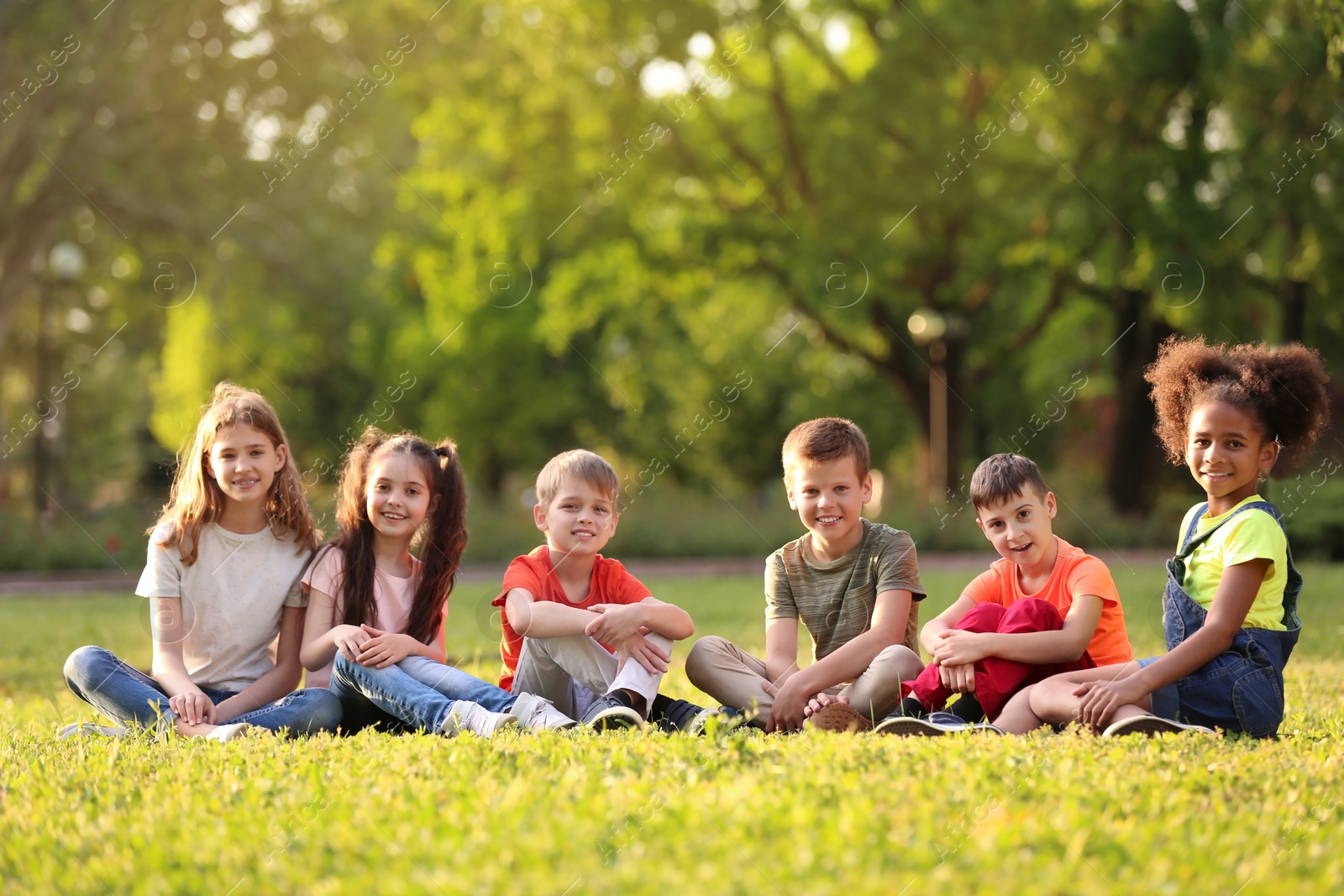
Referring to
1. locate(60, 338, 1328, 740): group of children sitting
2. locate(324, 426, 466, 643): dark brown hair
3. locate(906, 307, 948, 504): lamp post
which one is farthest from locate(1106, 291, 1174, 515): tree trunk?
locate(324, 426, 466, 643): dark brown hair

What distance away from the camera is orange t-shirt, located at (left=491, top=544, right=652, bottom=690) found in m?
5.14

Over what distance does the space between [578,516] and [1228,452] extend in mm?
2634

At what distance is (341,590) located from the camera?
5254 mm

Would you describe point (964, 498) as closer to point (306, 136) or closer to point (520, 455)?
point (306, 136)

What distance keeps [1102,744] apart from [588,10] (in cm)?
2080

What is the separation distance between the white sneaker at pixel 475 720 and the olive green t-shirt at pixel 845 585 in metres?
1.29

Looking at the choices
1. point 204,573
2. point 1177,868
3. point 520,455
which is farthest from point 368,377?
point 1177,868

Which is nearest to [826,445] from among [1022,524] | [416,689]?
[1022,524]

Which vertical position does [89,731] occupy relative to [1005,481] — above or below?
below

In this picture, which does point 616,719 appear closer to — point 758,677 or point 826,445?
point 758,677

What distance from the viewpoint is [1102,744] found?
413cm

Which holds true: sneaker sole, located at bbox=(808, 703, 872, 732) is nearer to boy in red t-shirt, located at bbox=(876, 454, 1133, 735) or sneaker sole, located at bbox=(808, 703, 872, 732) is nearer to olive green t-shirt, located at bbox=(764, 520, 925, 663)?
boy in red t-shirt, located at bbox=(876, 454, 1133, 735)

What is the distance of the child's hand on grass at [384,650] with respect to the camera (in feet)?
16.1

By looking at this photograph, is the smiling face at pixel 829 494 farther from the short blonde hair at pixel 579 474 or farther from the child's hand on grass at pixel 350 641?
the child's hand on grass at pixel 350 641
